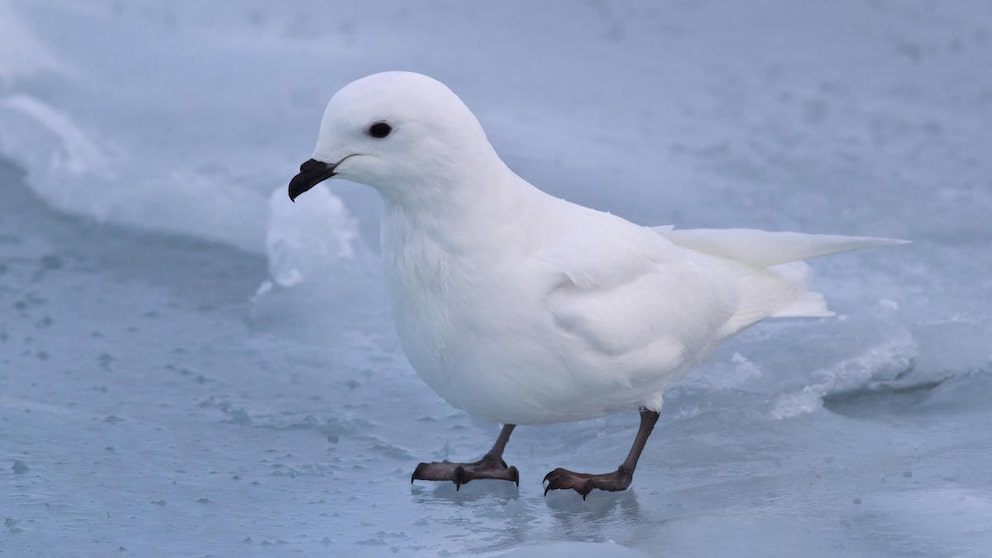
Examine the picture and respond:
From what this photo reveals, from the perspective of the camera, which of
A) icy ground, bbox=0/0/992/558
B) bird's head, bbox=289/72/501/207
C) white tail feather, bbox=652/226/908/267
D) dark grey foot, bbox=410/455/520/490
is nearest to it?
bird's head, bbox=289/72/501/207

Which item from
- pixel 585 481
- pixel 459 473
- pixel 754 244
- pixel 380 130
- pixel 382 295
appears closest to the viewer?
pixel 380 130

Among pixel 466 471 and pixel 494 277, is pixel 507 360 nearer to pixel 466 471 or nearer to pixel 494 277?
pixel 494 277

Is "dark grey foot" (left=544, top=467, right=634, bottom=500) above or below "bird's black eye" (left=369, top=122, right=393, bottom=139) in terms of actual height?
below

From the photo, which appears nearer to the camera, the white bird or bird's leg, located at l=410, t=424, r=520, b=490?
the white bird

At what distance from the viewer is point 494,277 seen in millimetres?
3102

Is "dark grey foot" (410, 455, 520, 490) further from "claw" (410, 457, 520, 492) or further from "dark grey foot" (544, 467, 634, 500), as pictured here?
"dark grey foot" (544, 467, 634, 500)

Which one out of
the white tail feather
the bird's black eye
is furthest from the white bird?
the white tail feather

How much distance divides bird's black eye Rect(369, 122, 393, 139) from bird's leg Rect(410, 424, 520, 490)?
86 centimetres

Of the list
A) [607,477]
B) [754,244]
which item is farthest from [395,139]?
[754,244]

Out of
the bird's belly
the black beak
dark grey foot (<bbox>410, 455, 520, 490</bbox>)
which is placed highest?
the black beak

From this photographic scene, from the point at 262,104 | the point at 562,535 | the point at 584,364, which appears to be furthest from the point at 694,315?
the point at 262,104

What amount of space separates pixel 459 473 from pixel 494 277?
586 mm

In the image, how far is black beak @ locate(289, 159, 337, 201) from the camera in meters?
3.04

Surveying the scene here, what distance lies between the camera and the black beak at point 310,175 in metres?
3.04
